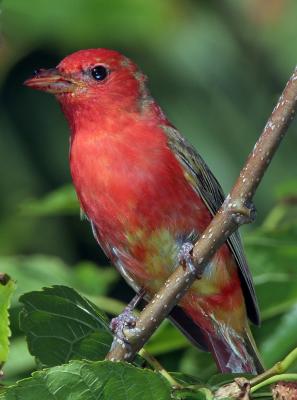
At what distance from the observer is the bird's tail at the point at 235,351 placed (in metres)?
5.10

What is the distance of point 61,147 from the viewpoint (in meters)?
7.63

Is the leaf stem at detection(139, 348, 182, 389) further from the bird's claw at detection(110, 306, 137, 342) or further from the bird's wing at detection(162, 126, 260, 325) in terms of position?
the bird's wing at detection(162, 126, 260, 325)

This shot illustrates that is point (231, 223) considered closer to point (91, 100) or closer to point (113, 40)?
point (91, 100)

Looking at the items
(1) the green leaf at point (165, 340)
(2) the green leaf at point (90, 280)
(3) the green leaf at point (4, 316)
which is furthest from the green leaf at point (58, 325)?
(2) the green leaf at point (90, 280)

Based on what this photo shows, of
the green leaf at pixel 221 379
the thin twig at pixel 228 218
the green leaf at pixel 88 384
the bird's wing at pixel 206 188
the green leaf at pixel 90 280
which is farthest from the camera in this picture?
the green leaf at pixel 90 280

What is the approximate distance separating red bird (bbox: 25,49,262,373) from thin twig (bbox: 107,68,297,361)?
857 mm

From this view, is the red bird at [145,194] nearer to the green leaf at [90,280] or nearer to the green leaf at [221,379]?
the green leaf at [90,280]

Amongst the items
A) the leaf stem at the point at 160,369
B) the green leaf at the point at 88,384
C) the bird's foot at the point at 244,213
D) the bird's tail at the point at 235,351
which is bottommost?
the bird's tail at the point at 235,351

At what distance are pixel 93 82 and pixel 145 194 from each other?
0.73 meters

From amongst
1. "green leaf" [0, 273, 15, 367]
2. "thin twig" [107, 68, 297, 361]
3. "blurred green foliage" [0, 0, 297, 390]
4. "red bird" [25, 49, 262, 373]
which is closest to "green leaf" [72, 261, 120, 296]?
"red bird" [25, 49, 262, 373]

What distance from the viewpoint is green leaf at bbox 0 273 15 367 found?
11.5 feet

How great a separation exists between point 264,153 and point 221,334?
1873 millimetres

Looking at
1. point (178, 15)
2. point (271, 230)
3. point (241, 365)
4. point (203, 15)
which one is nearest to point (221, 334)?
point (241, 365)

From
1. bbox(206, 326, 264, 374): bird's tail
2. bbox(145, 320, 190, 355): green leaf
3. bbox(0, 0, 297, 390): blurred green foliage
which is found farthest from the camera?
bbox(0, 0, 297, 390): blurred green foliage
